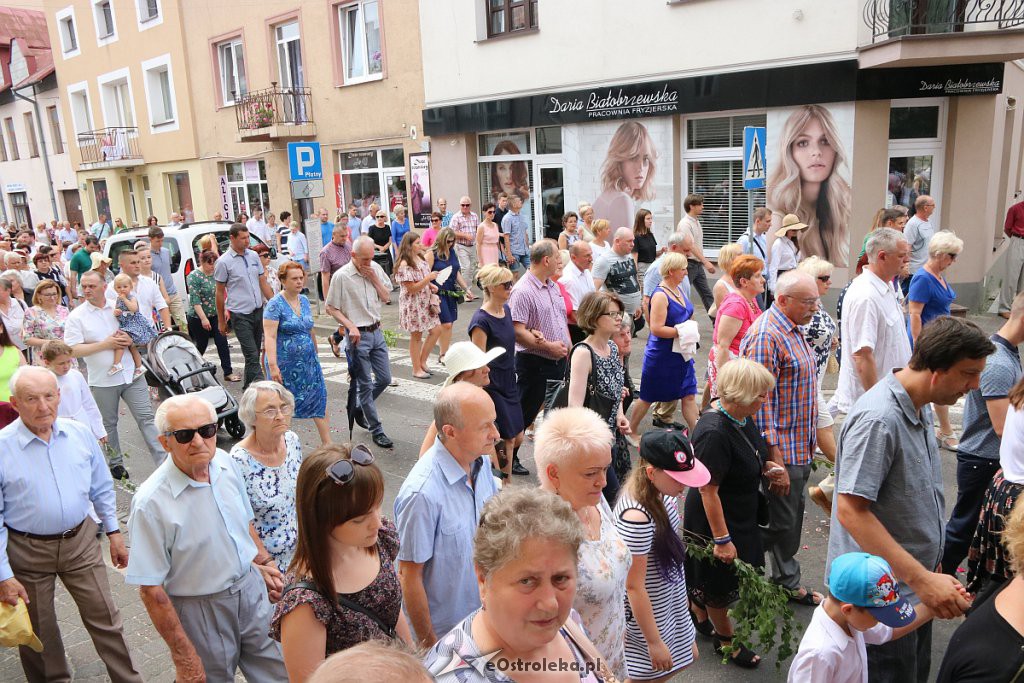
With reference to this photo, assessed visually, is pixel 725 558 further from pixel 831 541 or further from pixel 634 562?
pixel 634 562

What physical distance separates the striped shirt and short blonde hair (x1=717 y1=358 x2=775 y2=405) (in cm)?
77

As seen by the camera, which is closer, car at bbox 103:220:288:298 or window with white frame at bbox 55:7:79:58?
car at bbox 103:220:288:298

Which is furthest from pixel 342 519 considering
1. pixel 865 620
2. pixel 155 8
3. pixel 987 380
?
pixel 155 8

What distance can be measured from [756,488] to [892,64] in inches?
391

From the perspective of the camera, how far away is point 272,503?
153 inches

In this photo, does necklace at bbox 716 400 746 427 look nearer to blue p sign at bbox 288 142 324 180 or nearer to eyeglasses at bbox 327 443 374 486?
eyeglasses at bbox 327 443 374 486

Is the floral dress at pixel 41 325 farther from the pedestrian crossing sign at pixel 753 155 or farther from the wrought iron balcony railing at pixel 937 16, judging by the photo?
the wrought iron balcony railing at pixel 937 16

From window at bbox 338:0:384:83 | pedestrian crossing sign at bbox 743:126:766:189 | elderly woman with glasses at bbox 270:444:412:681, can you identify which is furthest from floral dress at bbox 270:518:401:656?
window at bbox 338:0:384:83

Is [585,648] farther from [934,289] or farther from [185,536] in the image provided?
[934,289]

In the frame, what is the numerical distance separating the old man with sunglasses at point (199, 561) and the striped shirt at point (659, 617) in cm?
162

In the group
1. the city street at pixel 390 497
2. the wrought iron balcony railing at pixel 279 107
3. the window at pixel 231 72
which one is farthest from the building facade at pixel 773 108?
the window at pixel 231 72

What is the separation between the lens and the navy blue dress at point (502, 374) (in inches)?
242

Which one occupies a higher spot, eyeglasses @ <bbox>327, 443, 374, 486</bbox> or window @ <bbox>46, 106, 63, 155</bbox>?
window @ <bbox>46, 106, 63, 155</bbox>

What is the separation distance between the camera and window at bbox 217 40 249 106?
24.0m
